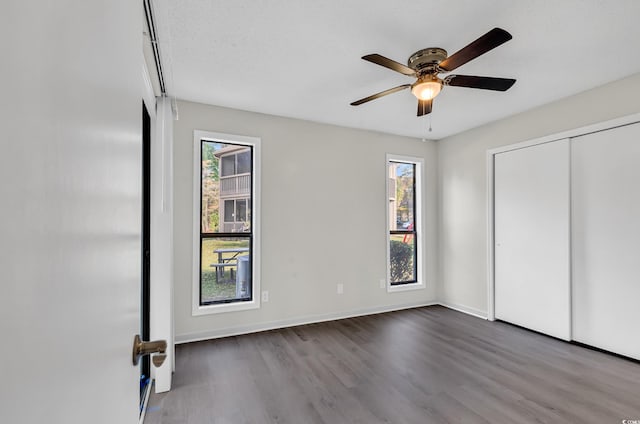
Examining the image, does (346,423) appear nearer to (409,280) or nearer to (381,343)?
(381,343)

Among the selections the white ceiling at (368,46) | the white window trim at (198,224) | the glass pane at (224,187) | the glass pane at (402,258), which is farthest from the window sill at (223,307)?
the white ceiling at (368,46)

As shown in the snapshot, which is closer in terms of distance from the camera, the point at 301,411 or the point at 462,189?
the point at 301,411

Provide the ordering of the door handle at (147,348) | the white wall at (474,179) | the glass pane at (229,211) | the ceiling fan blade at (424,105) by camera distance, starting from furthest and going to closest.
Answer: the glass pane at (229,211), the white wall at (474,179), the ceiling fan blade at (424,105), the door handle at (147,348)

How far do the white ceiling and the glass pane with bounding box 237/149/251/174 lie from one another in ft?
1.75

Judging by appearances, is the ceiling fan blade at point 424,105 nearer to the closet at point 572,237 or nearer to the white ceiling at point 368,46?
the white ceiling at point 368,46

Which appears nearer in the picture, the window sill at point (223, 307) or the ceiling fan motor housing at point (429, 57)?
the ceiling fan motor housing at point (429, 57)

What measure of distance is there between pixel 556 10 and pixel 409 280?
3.50 meters

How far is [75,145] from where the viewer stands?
0.36 metres

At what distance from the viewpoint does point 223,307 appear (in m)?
3.24

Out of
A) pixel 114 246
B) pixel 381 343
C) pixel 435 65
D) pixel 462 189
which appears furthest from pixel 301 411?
pixel 462 189

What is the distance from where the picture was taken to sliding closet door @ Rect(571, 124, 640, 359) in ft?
8.68

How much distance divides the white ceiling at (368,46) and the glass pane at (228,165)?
0.58 meters

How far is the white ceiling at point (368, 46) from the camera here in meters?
1.82

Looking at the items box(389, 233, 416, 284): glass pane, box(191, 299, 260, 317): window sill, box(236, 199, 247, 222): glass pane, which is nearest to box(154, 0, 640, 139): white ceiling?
box(236, 199, 247, 222): glass pane
